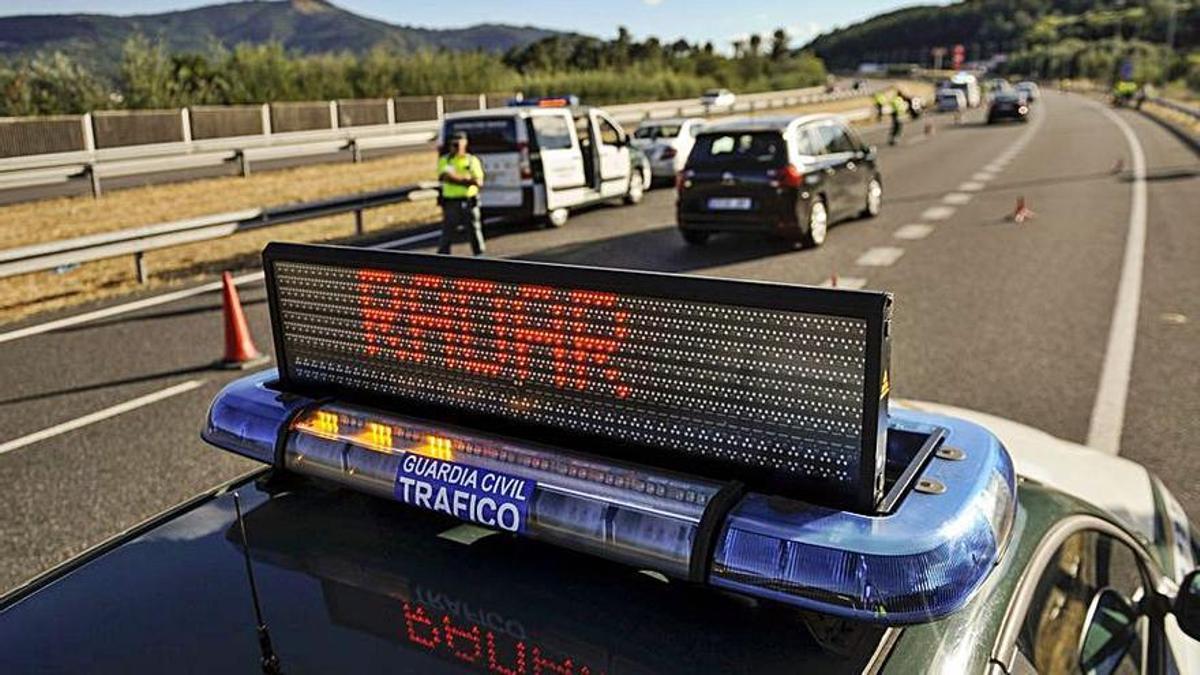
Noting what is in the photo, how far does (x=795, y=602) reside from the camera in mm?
1464

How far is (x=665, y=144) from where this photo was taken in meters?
21.2

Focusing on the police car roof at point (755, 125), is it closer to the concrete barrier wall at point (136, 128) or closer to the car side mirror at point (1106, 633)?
the car side mirror at point (1106, 633)

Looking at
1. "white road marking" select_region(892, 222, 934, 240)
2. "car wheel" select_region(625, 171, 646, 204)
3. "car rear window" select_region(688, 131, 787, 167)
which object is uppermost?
"car rear window" select_region(688, 131, 787, 167)

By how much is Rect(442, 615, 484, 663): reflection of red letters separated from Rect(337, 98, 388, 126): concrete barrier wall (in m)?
32.9

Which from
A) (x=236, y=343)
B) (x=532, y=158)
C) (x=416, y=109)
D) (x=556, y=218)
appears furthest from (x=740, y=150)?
(x=416, y=109)

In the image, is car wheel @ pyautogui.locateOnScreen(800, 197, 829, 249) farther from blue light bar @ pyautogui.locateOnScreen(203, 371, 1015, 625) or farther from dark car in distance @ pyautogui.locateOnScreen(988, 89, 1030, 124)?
dark car in distance @ pyautogui.locateOnScreen(988, 89, 1030, 124)

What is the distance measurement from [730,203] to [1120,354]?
594 cm

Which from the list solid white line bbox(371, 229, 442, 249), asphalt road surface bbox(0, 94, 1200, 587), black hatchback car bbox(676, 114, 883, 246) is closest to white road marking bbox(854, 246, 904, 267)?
asphalt road surface bbox(0, 94, 1200, 587)

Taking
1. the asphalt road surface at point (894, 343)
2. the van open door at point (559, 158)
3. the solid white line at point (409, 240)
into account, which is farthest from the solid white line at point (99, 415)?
the van open door at point (559, 158)

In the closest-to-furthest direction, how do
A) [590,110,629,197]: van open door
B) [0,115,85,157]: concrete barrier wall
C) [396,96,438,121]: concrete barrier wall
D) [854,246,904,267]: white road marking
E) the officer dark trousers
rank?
[854,246,904,267]: white road marking, the officer dark trousers, [590,110,629,197]: van open door, [0,115,85,157]: concrete barrier wall, [396,96,438,121]: concrete barrier wall

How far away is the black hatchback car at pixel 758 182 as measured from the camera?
12.5 m

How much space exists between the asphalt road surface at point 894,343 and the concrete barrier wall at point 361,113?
60.9 ft

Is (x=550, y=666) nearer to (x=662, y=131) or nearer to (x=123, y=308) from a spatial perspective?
(x=123, y=308)

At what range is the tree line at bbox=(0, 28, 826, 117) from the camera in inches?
1128
